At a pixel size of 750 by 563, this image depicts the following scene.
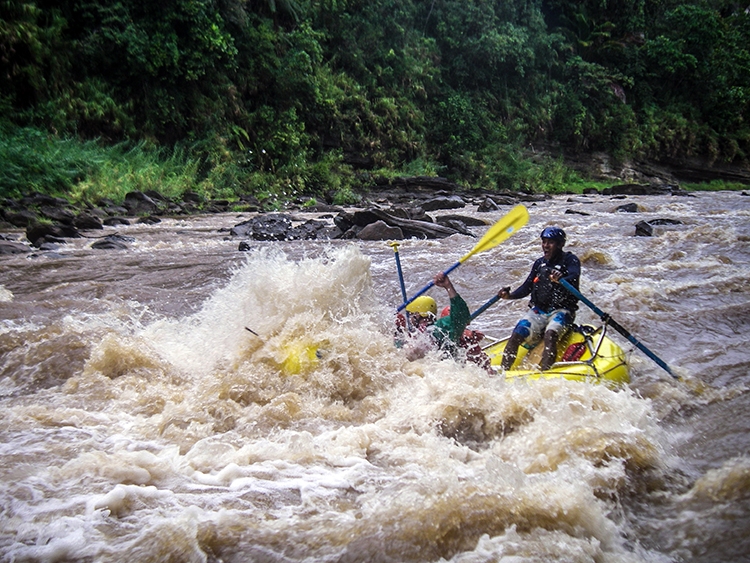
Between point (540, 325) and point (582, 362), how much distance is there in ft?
1.79

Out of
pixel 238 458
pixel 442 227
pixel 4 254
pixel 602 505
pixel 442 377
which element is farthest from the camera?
pixel 442 227

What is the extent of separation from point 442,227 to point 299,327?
22.6 ft

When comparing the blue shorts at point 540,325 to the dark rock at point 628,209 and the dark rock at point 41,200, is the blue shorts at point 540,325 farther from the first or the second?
the dark rock at point 628,209

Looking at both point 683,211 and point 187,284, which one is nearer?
point 187,284

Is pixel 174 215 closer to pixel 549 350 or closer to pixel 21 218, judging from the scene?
pixel 21 218

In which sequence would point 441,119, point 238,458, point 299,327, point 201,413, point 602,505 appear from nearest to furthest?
point 602,505, point 238,458, point 201,413, point 299,327, point 441,119

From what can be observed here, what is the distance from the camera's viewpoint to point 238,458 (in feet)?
9.18

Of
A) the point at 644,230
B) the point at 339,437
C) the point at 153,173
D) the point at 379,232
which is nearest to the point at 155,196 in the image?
the point at 153,173

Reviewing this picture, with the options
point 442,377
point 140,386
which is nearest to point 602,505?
point 442,377

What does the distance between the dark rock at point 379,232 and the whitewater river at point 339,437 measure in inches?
182

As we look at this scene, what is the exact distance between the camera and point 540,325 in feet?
13.3

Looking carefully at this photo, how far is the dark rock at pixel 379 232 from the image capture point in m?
10.4

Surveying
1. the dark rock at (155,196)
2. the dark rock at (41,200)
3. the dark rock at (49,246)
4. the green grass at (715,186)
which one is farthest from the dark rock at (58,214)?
the green grass at (715,186)

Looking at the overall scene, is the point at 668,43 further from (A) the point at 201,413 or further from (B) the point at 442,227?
(A) the point at 201,413
